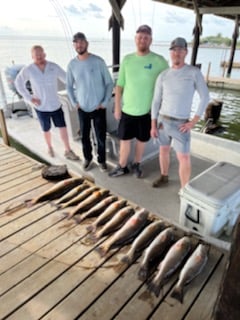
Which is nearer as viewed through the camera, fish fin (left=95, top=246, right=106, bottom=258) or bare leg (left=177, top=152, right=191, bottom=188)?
fish fin (left=95, top=246, right=106, bottom=258)

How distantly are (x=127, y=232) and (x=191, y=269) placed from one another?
489mm

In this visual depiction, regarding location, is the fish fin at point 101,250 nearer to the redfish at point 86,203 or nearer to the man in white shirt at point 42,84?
the redfish at point 86,203

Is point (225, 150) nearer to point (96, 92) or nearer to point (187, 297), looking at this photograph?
point (96, 92)

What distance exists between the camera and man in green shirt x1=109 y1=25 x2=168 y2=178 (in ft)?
8.22

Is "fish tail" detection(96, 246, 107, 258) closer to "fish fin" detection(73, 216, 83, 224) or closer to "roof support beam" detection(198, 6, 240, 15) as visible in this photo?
"fish fin" detection(73, 216, 83, 224)

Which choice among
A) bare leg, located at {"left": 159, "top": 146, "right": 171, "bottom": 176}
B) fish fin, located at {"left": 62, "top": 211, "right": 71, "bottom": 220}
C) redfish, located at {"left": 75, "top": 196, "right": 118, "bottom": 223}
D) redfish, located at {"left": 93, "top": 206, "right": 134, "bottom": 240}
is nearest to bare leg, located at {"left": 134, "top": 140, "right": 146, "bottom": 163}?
bare leg, located at {"left": 159, "top": 146, "right": 171, "bottom": 176}

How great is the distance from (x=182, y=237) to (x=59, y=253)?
0.86 metres

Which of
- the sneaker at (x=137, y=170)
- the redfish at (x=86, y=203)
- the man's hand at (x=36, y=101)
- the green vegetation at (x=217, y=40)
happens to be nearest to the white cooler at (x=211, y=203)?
the redfish at (x=86, y=203)

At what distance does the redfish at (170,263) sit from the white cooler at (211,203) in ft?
1.31

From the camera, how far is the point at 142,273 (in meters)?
1.61

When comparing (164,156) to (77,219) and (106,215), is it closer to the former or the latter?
(106,215)

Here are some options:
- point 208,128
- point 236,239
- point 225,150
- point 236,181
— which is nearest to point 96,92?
point 236,181

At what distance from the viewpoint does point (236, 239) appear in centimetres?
60

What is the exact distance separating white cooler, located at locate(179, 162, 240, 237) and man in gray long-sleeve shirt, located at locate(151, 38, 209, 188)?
0.41 metres
